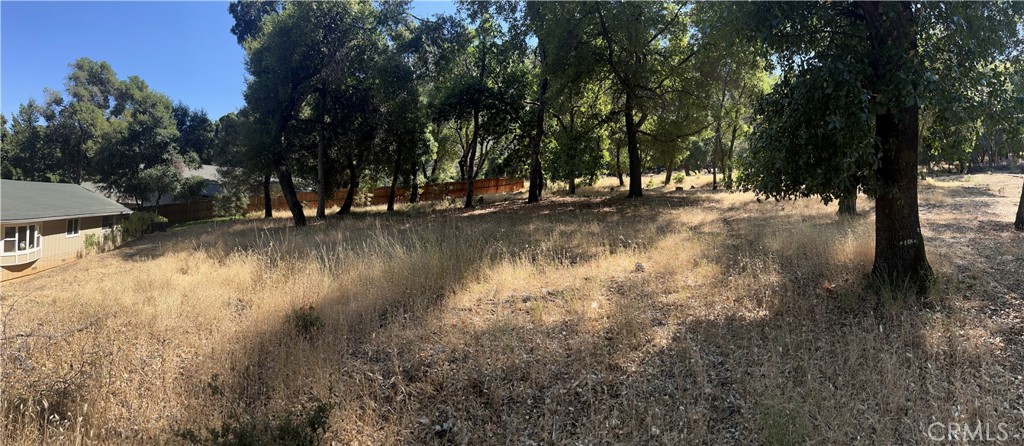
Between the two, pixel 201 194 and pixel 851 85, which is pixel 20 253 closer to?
pixel 201 194

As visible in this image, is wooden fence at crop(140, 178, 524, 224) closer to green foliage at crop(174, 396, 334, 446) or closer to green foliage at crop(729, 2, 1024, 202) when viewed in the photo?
green foliage at crop(729, 2, 1024, 202)

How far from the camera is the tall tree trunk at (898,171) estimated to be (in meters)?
4.93

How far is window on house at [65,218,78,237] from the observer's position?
66.1 feet

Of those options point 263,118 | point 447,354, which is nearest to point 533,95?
point 263,118

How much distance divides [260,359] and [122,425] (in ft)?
3.80

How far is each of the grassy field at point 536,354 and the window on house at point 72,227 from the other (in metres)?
17.8

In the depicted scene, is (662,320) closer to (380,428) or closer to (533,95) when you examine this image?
(380,428)

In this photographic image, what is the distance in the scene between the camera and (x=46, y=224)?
18484 mm

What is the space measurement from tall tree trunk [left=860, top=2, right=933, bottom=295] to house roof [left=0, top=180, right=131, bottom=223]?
947 inches

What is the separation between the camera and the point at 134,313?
568 cm

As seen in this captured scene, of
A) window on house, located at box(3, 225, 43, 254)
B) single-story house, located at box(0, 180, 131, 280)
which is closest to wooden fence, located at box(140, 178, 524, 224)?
single-story house, located at box(0, 180, 131, 280)

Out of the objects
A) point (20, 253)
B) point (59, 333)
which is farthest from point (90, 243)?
point (59, 333)

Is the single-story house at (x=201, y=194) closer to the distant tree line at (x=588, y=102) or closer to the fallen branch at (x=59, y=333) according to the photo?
the distant tree line at (x=588, y=102)

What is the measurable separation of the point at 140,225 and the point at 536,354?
32009 mm
